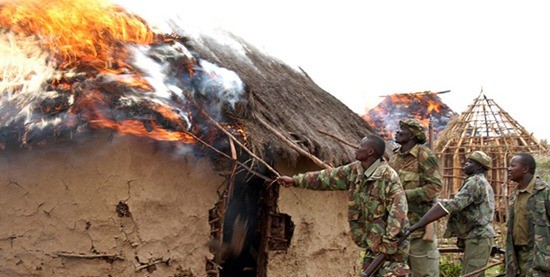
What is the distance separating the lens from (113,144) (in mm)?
4820

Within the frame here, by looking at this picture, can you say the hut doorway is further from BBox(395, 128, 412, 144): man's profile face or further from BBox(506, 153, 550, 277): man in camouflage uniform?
BBox(506, 153, 550, 277): man in camouflage uniform

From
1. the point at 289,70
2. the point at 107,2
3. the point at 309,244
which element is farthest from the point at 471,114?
the point at 107,2

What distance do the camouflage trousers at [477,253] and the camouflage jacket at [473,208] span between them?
7 centimetres

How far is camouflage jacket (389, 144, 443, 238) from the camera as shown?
5.58 m

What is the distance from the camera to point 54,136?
4.69m

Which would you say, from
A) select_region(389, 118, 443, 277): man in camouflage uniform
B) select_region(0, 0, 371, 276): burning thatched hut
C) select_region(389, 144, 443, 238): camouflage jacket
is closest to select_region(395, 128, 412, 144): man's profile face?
select_region(389, 118, 443, 277): man in camouflage uniform

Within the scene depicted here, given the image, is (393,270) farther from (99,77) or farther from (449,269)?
(449,269)

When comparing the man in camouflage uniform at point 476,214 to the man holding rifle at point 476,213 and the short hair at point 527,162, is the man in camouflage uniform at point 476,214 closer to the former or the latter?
the man holding rifle at point 476,213

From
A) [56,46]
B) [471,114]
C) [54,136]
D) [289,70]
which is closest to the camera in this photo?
[54,136]

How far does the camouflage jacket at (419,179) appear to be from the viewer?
18.3 feet

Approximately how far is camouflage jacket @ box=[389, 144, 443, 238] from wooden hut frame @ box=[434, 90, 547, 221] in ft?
28.6

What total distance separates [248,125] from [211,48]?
62.4 inches

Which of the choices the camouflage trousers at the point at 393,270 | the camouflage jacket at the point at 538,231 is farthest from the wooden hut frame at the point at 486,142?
the camouflage trousers at the point at 393,270

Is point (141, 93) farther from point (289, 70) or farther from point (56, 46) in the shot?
point (289, 70)
